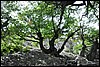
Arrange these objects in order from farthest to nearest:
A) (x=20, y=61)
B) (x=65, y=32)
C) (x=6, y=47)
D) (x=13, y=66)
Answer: (x=65, y=32) < (x=6, y=47) < (x=20, y=61) < (x=13, y=66)

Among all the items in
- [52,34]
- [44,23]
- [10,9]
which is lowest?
[52,34]

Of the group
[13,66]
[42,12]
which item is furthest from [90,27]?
[13,66]

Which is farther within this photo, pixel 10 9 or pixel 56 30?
Answer: pixel 56 30

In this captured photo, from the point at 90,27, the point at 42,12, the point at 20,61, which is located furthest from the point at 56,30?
the point at 20,61

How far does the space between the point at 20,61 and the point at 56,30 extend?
6.44 metres

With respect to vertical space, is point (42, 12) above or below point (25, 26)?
above

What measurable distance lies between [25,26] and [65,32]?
4.77 metres

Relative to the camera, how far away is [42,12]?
2108 centimetres

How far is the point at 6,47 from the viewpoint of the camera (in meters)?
19.1

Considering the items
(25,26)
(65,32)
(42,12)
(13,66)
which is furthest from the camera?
(65,32)

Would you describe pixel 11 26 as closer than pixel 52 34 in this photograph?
Yes

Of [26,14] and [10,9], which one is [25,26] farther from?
[10,9]

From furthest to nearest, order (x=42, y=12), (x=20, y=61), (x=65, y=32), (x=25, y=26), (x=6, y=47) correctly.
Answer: (x=65, y=32) < (x=25, y=26) < (x=42, y=12) < (x=6, y=47) < (x=20, y=61)

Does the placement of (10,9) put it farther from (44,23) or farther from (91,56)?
(91,56)
